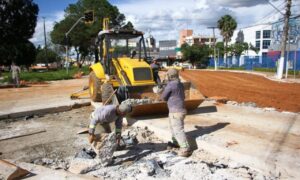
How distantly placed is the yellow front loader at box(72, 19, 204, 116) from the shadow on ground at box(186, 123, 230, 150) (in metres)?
1.44

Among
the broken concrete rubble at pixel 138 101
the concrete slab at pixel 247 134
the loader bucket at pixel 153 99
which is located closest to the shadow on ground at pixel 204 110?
the concrete slab at pixel 247 134

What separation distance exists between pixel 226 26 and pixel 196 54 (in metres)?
8.76

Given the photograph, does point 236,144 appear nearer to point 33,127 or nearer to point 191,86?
point 191,86

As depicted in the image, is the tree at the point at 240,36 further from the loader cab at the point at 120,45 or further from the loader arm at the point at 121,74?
the loader arm at the point at 121,74

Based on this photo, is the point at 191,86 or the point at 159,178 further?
the point at 191,86

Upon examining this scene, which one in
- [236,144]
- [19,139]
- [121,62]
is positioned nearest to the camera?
[236,144]

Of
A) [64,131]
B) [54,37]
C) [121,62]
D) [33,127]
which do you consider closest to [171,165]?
[64,131]

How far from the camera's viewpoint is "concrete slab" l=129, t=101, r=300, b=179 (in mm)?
6121

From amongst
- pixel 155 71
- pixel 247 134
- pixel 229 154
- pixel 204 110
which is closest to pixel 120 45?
pixel 155 71

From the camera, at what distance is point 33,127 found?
999 cm

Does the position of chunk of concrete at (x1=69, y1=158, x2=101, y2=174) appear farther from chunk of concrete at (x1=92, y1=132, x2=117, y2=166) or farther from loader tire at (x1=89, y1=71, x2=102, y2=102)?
loader tire at (x1=89, y1=71, x2=102, y2=102)

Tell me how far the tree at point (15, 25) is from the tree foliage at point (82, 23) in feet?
30.8

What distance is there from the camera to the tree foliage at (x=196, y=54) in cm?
7271

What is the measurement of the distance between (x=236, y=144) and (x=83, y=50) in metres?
54.8
